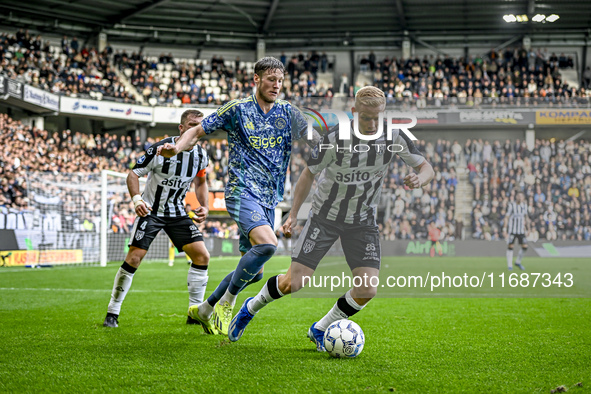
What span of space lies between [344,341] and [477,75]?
1249 inches

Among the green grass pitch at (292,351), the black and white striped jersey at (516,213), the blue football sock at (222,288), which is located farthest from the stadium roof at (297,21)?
the blue football sock at (222,288)

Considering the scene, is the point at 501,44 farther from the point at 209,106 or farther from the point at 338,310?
the point at 338,310

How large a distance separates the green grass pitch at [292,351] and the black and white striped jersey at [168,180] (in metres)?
1.30

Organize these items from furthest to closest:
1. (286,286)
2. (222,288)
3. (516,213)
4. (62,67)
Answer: (62,67) < (516,213) < (222,288) < (286,286)

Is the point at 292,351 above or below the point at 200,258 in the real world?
below

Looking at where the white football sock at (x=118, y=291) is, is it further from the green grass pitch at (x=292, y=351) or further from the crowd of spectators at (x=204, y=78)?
the crowd of spectators at (x=204, y=78)

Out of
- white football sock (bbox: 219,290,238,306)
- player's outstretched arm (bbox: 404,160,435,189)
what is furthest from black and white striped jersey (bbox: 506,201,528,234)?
white football sock (bbox: 219,290,238,306)

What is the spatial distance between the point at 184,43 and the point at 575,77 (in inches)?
935

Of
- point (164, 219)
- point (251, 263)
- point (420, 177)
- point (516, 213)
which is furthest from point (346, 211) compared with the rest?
point (516, 213)

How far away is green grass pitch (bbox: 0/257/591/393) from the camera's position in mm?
3840

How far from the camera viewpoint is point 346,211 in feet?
16.8

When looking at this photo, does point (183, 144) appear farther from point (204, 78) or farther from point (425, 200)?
point (204, 78)

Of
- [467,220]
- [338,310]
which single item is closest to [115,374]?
[338,310]

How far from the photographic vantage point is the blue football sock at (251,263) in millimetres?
4934
